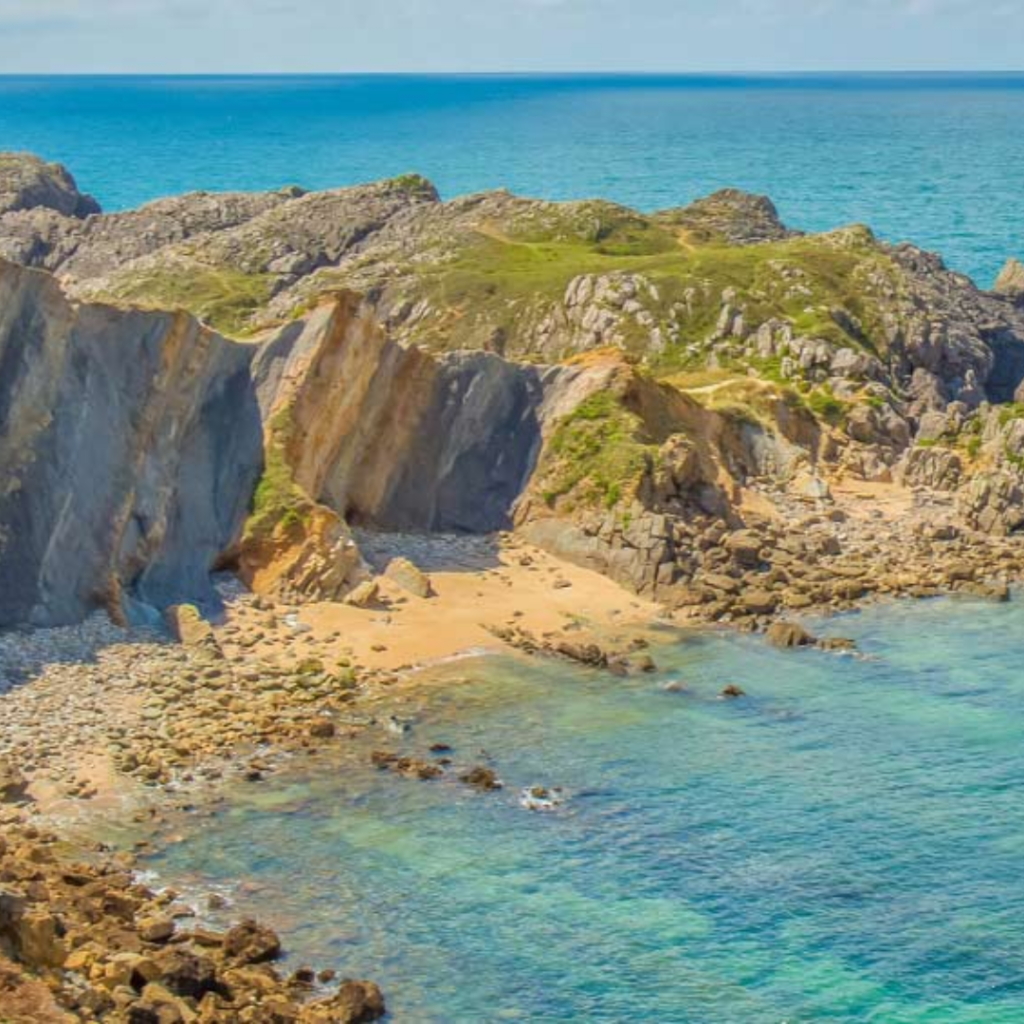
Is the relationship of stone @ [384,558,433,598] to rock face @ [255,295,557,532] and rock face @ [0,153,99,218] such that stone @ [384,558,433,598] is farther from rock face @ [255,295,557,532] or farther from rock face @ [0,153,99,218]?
rock face @ [0,153,99,218]

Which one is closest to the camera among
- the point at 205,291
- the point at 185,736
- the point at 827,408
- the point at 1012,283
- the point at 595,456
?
the point at 185,736

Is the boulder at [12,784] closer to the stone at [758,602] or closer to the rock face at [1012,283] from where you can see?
the stone at [758,602]

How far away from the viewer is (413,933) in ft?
139

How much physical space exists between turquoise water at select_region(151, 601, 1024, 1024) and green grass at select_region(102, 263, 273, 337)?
7399 centimetres

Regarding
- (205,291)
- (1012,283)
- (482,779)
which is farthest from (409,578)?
(1012,283)

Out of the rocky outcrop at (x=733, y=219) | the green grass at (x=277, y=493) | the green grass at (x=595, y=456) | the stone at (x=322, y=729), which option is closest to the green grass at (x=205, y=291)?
the rocky outcrop at (x=733, y=219)

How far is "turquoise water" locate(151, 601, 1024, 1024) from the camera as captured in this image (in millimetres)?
40406

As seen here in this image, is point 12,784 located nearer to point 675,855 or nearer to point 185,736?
point 185,736

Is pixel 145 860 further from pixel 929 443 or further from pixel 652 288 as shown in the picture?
pixel 652 288

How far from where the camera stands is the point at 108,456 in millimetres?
63438

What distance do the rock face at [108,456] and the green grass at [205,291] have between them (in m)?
59.3

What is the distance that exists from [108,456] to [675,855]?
87.4 feet

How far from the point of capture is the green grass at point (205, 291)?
129250 millimetres

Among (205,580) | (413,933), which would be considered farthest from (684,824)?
(205,580)
